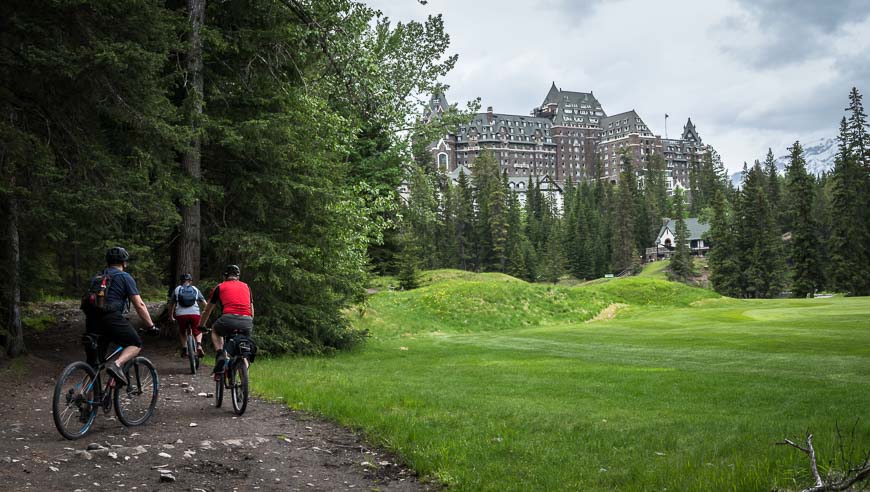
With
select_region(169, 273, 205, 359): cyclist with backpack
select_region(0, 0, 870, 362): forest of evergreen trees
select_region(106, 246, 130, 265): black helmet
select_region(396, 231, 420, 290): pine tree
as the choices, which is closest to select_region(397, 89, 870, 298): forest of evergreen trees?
select_region(396, 231, 420, 290): pine tree

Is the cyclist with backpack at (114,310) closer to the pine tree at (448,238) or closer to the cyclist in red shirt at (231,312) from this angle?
the cyclist in red shirt at (231,312)

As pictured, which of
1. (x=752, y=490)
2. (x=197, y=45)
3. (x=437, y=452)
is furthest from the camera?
(x=197, y=45)

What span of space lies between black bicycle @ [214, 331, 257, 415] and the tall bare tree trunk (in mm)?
8117

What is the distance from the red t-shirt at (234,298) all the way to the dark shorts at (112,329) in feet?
5.93

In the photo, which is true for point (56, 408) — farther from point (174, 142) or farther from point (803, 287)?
point (803, 287)

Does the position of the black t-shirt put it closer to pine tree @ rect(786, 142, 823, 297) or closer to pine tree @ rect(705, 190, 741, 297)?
pine tree @ rect(786, 142, 823, 297)

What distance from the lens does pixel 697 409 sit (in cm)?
1044

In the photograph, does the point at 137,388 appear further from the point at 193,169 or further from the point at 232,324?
the point at 193,169

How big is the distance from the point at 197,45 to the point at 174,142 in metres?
3.91

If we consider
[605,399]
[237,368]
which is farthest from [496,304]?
[237,368]

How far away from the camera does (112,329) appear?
8.62 metres

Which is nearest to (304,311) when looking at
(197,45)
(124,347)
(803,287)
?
(197,45)

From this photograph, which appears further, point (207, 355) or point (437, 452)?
point (207, 355)

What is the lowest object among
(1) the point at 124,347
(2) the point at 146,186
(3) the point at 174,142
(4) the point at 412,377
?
(4) the point at 412,377
